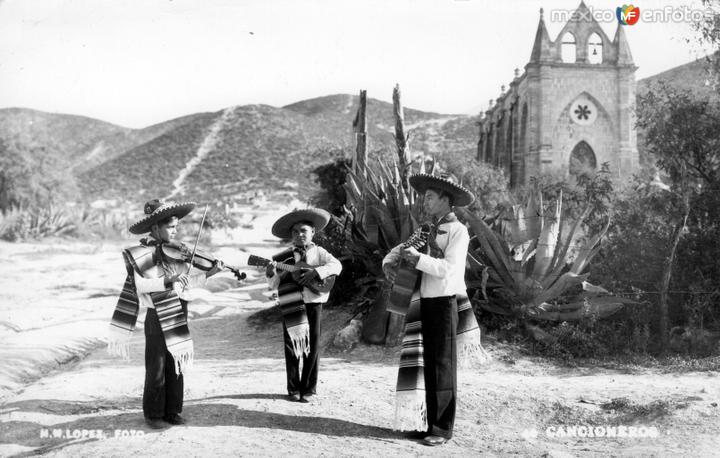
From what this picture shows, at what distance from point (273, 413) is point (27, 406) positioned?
1.90m

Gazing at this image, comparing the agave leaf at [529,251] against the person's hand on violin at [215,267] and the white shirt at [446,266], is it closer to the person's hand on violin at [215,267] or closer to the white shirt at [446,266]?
the white shirt at [446,266]

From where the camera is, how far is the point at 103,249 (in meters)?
21.8

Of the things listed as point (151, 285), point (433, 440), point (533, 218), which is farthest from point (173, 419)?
point (533, 218)

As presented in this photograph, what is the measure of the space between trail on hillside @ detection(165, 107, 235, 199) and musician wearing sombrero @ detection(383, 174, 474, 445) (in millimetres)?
40181

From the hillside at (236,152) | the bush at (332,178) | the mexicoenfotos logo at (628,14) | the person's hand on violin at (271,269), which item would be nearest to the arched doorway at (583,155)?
the hillside at (236,152)

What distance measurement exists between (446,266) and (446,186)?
56cm

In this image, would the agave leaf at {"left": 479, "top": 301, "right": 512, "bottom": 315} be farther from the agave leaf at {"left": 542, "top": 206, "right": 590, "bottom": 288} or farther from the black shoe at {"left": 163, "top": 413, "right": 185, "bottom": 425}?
the black shoe at {"left": 163, "top": 413, "right": 185, "bottom": 425}

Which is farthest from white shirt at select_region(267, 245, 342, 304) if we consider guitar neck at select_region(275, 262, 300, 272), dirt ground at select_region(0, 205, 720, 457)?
dirt ground at select_region(0, 205, 720, 457)

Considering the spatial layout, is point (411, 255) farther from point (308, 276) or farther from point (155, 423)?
point (155, 423)

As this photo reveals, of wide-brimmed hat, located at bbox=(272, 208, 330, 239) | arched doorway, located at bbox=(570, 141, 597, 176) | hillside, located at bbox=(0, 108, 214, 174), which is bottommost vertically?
wide-brimmed hat, located at bbox=(272, 208, 330, 239)

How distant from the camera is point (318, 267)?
5188 millimetres

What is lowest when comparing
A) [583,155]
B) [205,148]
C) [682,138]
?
[682,138]

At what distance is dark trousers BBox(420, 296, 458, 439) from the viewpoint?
438cm

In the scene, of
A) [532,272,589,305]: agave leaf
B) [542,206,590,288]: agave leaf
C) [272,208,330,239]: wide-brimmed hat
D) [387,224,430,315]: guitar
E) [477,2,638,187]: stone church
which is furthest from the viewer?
[477,2,638,187]: stone church
